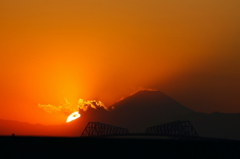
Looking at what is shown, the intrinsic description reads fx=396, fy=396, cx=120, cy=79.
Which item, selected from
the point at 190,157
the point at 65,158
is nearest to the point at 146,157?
the point at 190,157

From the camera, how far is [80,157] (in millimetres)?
66625

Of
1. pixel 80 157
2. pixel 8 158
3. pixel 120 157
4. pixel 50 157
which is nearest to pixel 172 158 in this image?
pixel 120 157

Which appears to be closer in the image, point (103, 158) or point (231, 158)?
point (103, 158)

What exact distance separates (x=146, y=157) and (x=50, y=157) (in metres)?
16.8

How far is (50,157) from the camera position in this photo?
213ft

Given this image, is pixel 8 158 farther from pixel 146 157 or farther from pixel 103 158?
pixel 146 157

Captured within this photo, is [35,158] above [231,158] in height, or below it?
above

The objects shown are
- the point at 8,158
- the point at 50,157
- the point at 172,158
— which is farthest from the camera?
the point at 172,158

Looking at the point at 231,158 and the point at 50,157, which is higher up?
the point at 50,157

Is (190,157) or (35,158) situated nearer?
(35,158)

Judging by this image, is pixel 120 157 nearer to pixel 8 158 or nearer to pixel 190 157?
pixel 190 157

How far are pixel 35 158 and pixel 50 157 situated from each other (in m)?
3.15

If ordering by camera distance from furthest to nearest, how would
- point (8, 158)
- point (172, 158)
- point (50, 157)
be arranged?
point (172, 158), point (50, 157), point (8, 158)

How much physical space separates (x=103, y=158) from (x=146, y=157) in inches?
335
